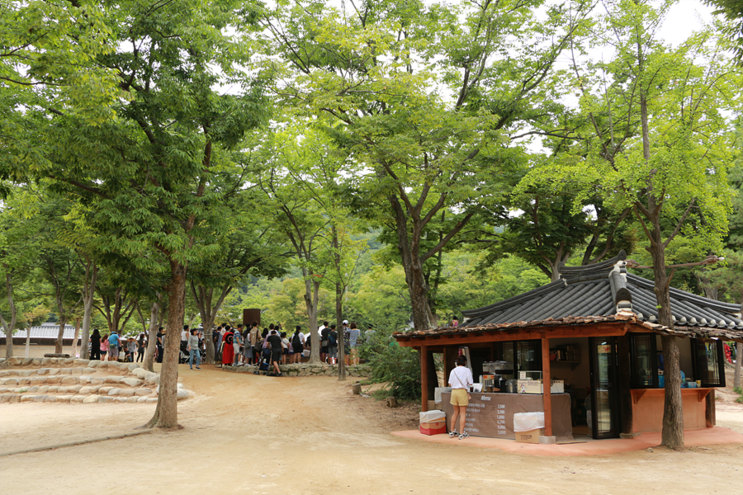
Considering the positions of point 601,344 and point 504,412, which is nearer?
point 504,412

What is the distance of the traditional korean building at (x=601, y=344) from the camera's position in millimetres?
9914

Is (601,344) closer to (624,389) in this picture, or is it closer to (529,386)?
(624,389)

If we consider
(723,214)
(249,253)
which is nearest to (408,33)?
(723,214)

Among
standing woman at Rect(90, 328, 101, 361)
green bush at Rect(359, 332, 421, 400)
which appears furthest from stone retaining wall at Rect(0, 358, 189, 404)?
green bush at Rect(359, 332, 421, 400)

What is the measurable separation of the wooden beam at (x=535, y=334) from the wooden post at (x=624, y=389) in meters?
1.30

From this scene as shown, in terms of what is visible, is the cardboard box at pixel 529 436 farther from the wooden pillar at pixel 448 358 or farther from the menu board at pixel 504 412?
the wooden pillar at pixel 448 358

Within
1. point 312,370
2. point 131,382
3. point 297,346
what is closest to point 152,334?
point 131,382

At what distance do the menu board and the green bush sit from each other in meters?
4.16

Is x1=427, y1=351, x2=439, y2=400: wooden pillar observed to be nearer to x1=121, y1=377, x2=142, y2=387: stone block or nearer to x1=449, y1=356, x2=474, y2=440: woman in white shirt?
x1=449, y1=356, x2=474, y2=440: woman in white shirt

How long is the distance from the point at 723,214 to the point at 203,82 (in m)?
10.6

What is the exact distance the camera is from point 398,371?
1578cm

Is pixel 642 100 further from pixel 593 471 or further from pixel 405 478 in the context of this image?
pixel 405 478

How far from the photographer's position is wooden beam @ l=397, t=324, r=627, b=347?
30.0 feet

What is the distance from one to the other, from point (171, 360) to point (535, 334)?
7.73 meters
